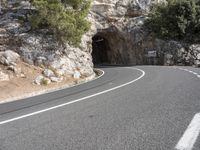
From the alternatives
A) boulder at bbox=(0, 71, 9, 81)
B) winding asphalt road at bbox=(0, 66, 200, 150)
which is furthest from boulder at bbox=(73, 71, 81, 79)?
winding asphalt road at bbox=(0, 66, 200, 150)

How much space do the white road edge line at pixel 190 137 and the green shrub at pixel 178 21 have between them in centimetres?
3126

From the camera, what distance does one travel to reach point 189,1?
35.9 meters

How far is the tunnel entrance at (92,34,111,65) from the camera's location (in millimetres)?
49375

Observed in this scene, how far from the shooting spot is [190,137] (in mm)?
5074

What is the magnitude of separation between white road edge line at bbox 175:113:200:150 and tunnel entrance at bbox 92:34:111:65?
139 ft

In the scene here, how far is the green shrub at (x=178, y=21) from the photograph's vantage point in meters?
35.6

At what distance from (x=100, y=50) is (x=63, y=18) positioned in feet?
101

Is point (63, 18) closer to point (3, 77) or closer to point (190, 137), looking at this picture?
point (3, 77)

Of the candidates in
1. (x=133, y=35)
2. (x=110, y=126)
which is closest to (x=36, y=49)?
(x=110, y=126)

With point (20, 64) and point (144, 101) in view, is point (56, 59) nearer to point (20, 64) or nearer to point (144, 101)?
point (20, 64)

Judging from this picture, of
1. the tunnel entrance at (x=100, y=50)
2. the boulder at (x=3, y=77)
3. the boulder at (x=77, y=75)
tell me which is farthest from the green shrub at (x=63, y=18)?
the tunnel entrance at (x=100, y=50)

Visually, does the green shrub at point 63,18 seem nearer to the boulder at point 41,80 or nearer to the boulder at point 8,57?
the boulder at point 8,57

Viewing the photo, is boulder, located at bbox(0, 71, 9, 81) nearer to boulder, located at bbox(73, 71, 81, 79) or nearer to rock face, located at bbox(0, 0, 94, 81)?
rock face, located at bbox(0, 0, 94, 81)

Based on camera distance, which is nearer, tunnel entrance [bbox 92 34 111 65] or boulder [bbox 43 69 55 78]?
boulder [bbox 43 69 55 78]
